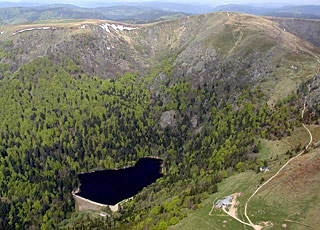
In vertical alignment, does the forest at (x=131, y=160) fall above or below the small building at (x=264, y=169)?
below

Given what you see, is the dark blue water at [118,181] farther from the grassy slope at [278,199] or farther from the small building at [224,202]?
the small building at [224,202]

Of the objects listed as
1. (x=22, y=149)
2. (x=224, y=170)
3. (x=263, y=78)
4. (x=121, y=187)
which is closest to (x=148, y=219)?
(x=224, y=170)

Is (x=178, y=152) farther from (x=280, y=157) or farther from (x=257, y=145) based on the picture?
(x=280, y=157)

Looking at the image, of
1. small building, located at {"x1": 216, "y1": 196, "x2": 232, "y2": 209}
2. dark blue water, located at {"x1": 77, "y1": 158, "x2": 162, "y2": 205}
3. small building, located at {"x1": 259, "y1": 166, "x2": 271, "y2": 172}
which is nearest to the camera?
small building, located at {"x1": 216, "y1": 196, "x2": 232, "y2": 209}

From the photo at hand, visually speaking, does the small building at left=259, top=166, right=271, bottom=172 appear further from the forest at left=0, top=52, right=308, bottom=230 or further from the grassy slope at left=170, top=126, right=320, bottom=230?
the forest at left=0, top=52, right=308, bottom=230

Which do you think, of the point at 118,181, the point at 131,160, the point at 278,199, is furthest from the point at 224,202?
the point at 131,160

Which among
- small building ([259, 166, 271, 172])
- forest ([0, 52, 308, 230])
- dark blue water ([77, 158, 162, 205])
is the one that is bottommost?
dark blue water ([77, 158, 162, 205])

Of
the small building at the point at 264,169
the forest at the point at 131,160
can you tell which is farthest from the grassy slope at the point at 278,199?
the forest at the point at 131,160

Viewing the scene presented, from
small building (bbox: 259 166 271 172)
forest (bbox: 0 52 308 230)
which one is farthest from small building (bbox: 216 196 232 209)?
small building (bbox: 259 166 271 172)

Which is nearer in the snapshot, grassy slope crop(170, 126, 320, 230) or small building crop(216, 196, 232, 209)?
grassy slope crop(170, 126, 320, 230)
